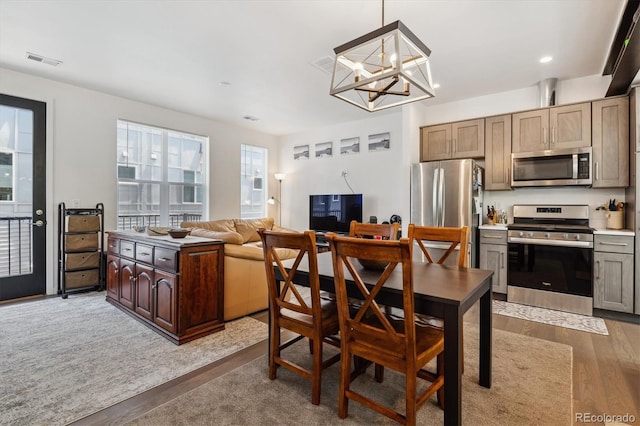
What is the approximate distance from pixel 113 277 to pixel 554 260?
517 cm

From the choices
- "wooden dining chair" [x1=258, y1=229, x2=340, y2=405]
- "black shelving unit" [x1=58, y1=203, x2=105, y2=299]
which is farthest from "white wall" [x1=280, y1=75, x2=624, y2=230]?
"black shelving unit" [x1=58, y1=203, x2=105, y2=299]

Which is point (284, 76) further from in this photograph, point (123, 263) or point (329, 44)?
point (123, 263)

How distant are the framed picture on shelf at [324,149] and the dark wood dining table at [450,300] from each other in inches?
181

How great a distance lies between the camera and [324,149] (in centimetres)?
653

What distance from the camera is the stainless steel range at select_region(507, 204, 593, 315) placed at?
3.52 metres

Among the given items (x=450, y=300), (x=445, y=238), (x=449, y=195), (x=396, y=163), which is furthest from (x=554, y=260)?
(x=450, y=300)

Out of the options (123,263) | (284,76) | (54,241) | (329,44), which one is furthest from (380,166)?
(54,241)

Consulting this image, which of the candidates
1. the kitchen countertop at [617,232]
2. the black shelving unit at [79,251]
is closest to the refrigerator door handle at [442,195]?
the kitchen countertop at [617,232]

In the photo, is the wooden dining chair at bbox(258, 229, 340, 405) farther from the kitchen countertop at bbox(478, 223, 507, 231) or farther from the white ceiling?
the kitchen countertop at bbox(478, 223, 507, 231)

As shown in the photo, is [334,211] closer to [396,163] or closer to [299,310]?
[396,163]

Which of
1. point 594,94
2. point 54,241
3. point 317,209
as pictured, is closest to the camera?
point 594,94

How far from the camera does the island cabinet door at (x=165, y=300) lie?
2711 millimetres

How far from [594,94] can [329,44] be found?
3.35 meters

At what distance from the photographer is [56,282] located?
4.18 meters
